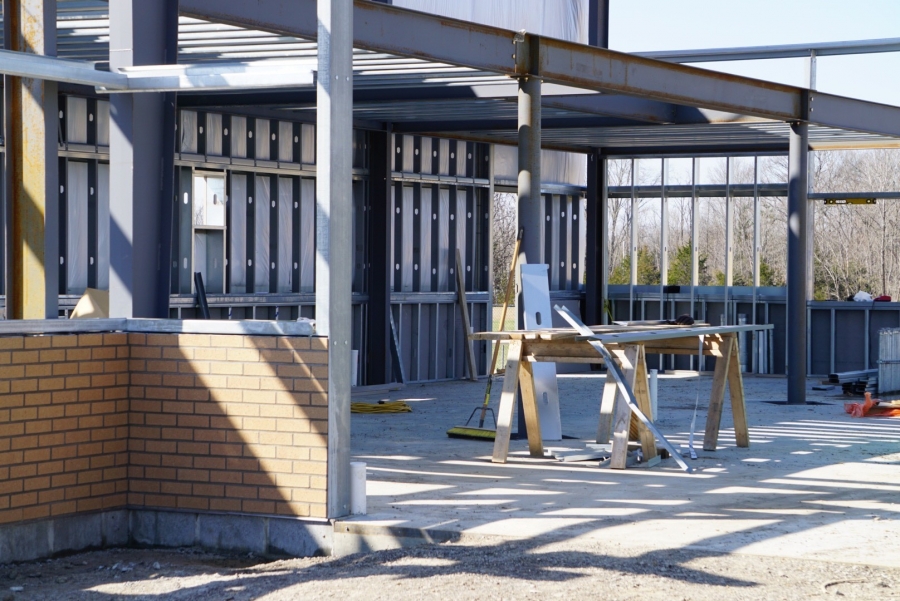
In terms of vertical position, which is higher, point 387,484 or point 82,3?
point 82,3

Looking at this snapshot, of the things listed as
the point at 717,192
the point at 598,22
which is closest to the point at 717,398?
the point at 717,192

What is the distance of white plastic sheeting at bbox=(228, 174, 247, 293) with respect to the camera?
17109 millimetres

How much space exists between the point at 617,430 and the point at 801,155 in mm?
7781

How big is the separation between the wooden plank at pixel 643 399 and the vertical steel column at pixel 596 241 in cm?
1310

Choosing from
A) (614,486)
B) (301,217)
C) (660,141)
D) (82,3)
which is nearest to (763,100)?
(660,141)

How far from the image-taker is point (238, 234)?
17.2 meters

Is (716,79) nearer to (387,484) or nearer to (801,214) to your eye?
(801,214)

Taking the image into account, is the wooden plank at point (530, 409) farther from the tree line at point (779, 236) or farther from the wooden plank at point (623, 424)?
the tree line at point (779, 236)

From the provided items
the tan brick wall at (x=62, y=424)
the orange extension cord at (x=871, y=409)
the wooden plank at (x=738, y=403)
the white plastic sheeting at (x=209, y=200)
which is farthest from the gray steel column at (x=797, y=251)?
the tan brick wall at (x=62, y=424)

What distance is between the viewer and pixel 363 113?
17703 mm

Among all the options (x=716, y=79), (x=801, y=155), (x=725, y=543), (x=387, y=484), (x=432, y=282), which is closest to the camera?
(x=725, y=543)

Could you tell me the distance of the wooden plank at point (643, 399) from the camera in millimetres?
10914

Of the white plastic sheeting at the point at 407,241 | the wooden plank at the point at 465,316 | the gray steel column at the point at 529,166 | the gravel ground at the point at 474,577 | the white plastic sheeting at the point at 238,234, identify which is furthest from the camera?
the wooden plank at the point at 465,316

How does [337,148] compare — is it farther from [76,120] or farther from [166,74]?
[76,120]
